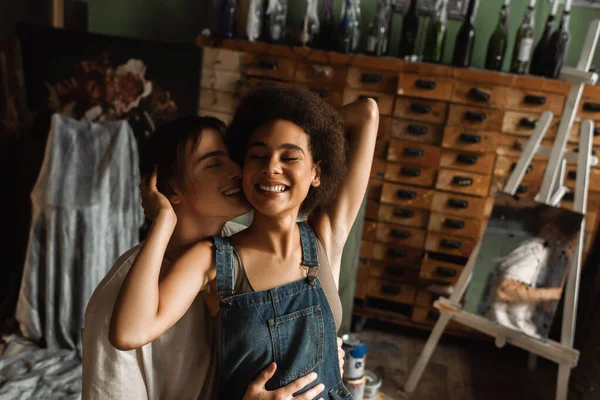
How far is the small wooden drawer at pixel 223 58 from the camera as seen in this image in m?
2.72

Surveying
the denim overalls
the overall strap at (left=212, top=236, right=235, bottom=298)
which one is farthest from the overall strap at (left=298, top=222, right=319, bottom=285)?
the overall strap at (left=212, top=236, right=235, bottom=298)

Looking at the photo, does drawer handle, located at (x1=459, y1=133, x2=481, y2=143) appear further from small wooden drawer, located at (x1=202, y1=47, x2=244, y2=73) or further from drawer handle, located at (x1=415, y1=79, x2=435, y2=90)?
small wooden drawer, located at (x1=202, y1=47, x2=244, y2=73)

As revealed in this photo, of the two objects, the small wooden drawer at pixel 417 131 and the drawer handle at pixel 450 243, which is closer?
the small wooden drawer at pixel 417 131

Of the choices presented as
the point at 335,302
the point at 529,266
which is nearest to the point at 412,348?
the point at 529,266

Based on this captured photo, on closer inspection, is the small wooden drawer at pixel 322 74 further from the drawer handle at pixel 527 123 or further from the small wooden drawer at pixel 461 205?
the drawer handle at pixel 527 123

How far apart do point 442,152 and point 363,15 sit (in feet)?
3.13

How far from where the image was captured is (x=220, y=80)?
276 centimetres

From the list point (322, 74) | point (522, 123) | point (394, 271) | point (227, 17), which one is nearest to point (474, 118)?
point (522, 123)

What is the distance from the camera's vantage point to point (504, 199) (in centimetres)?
214

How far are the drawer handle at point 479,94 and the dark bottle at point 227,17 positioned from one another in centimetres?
131

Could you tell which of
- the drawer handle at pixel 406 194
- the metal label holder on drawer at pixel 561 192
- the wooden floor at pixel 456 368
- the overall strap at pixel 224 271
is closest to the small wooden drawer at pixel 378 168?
the drawer handle at pixel 406 194

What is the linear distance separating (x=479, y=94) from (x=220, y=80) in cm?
130

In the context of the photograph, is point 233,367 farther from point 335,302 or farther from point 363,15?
point 363,15

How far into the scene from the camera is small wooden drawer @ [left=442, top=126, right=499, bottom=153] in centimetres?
258
